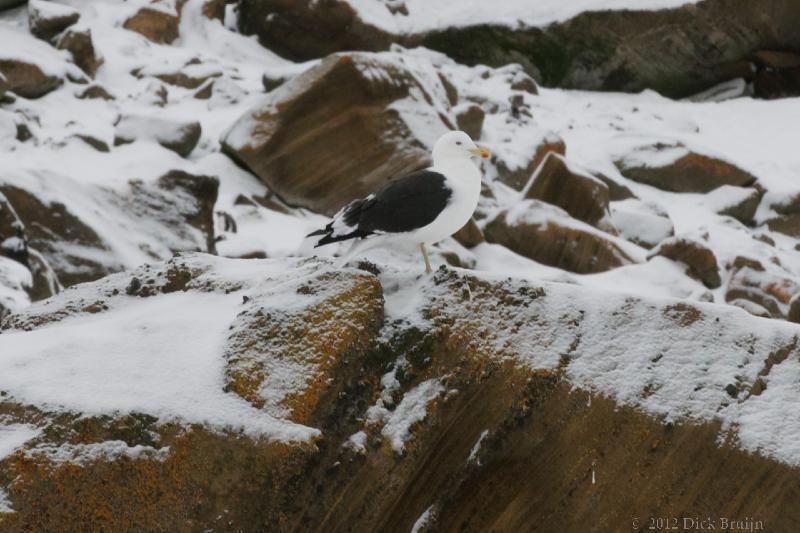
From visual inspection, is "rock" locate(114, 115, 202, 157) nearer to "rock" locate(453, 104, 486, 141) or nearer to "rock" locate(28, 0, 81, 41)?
"rock" locate(453, 104, 486, 141)

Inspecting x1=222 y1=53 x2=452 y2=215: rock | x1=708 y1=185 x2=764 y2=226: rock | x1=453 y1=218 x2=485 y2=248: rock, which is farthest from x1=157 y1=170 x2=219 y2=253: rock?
x1=708 y1=185 x2=764 y2=226: rock

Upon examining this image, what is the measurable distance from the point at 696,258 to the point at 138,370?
627cm

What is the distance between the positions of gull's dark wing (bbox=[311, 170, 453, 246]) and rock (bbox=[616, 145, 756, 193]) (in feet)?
25.1

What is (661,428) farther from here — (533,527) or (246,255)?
(246,255)

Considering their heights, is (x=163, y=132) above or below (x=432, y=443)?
below

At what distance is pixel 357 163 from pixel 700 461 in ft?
20.1

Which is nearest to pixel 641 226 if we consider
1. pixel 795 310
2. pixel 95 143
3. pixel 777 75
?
pixel 795 310

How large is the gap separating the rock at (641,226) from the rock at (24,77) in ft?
21.0

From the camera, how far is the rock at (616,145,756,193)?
37.4 ft

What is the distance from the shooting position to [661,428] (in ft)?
10.7

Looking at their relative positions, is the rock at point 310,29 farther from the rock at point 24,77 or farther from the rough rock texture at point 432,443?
the rough rock texture at point 432,443

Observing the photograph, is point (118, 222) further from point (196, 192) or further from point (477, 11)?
point (477, 11)

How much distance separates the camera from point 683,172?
11492 millimetres

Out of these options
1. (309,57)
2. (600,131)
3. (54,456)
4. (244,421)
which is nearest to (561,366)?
(244,421)
